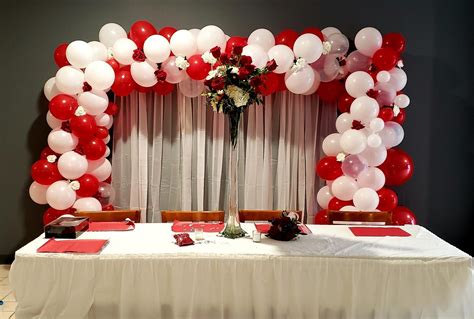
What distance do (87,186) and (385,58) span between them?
2753 millimetres

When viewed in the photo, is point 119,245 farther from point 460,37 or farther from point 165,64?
point 460,37

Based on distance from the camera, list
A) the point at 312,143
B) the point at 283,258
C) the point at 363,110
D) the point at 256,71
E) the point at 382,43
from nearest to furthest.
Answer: the point at 283,258
the point at 256,71
the point at 363,110
the point at 382,43
the point at 312,143

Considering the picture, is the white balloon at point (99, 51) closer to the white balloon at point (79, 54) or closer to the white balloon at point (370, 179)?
the white balloon at point (79, 54)

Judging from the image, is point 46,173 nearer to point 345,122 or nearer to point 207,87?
point 207,87

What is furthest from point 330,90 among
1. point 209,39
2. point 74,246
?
point 74,246

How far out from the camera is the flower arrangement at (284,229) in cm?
280

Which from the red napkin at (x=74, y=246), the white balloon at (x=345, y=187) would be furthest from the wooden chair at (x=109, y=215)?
the white balloon at (x=345, y=187)

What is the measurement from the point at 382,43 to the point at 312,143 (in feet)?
3.66

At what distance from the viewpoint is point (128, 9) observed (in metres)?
4.73

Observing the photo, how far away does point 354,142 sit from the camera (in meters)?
3.97

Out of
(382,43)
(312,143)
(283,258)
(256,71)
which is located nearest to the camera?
(283,258)

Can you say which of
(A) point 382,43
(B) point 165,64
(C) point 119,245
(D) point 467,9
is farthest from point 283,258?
(D) point 467,9

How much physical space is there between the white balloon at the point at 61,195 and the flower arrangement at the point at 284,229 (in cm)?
196

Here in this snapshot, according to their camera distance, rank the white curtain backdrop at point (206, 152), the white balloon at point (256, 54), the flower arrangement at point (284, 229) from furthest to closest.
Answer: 1. the white curtain backdrop at point (206, 152)
2. the white balloon at point (256, 54)
3. the flower arrangement at point (284, 229)
